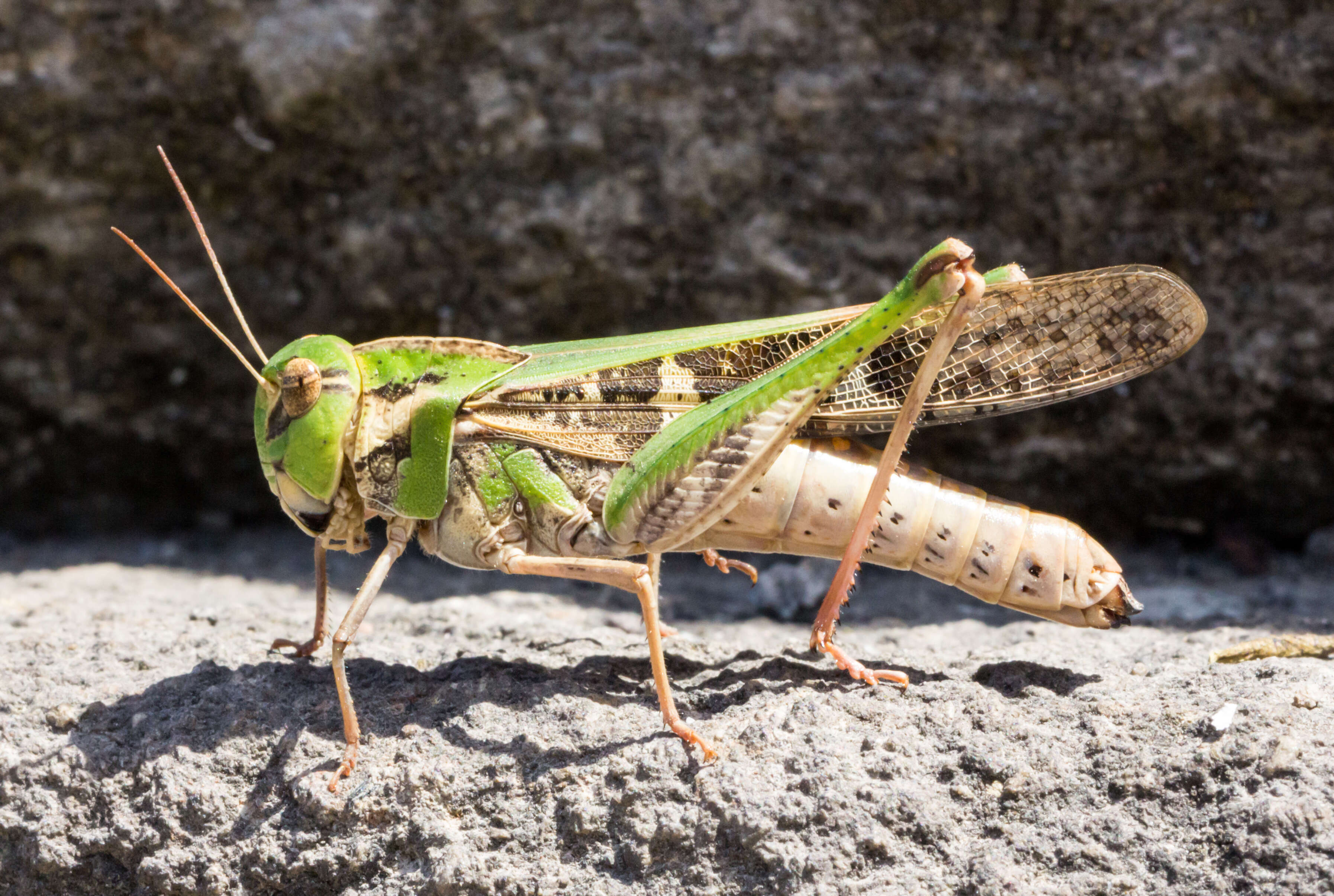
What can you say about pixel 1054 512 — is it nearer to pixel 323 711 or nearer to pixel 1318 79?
pixel 1318 79

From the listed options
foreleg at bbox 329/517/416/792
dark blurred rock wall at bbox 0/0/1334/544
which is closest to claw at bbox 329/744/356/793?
foreleg at bbox 329/517/416/792

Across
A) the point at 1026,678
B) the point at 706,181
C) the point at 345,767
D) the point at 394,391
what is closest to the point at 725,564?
the point at 1026,678

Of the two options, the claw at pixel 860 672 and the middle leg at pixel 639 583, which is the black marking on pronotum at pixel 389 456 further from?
the claw at pixel 860 672

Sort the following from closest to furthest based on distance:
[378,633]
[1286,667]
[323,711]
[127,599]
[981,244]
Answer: [1286,667] < [323,711] < [378,633] < [127,599] < [981,244]

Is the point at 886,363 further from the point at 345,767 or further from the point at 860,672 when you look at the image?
the point at 345,767

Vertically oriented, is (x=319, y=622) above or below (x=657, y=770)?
above

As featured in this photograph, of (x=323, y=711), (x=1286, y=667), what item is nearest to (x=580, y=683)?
(x=323, y=711)
